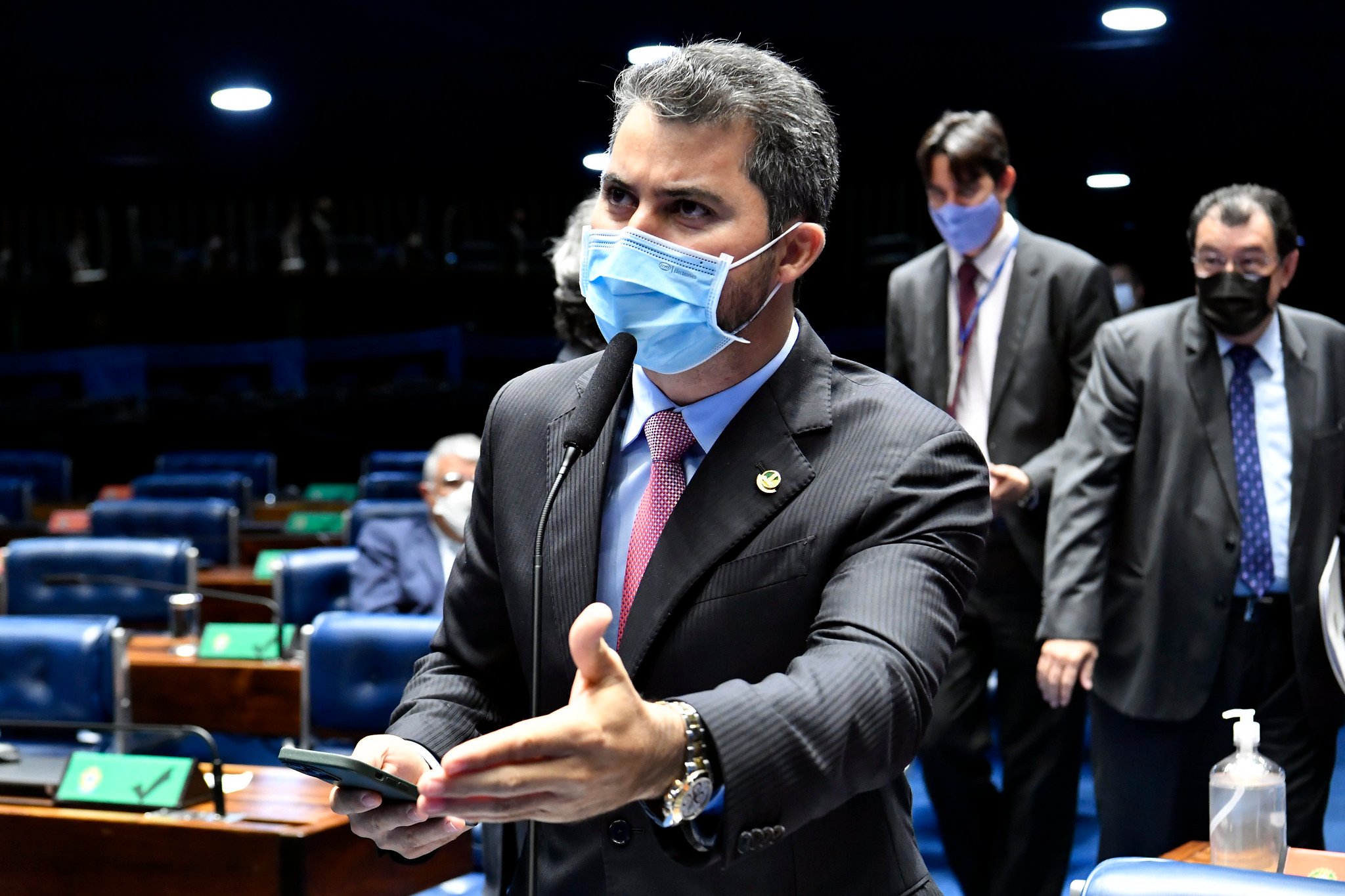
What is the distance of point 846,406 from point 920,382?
6.94 feet

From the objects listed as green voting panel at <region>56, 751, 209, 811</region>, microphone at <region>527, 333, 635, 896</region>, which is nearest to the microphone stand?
microphone at <region>527, 333, 635, 896</region>

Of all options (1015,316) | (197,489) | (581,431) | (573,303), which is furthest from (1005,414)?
(197,489)

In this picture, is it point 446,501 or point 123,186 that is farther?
point 123,186

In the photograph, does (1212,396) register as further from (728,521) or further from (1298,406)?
(728,521)

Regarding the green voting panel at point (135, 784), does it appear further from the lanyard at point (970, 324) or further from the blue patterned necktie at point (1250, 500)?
the blue patterned necktie at point (1250, 500)

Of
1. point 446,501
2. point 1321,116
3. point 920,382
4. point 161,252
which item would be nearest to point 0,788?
point 446,501

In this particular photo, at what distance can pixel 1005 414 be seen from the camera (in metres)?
3.21

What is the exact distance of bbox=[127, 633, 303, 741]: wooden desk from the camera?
3877mm

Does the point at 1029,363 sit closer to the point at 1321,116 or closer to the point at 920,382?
the point at 920,382

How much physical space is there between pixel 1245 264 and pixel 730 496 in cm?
208

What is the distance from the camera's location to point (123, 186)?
1256 centimetres

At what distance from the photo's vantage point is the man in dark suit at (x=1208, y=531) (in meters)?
2.89

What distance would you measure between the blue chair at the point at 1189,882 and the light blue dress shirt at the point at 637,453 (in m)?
0.52

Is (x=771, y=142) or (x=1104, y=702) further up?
(x=771, y=142)
